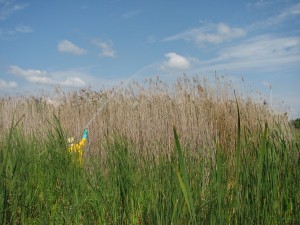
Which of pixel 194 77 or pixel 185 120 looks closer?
pixel 185 120

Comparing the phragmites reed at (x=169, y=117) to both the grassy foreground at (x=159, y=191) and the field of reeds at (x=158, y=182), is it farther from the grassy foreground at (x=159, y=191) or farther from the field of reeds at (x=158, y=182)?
the grassy foreground at (x=159, y=191)

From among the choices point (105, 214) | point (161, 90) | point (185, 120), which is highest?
point (161, 90)

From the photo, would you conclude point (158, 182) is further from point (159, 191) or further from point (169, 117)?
point (169, 117)

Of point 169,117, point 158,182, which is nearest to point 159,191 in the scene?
point 158,182

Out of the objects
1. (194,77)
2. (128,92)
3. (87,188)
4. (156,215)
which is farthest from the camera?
(128,92)

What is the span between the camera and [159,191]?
1428 millimetres

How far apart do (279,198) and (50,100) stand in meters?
8.09

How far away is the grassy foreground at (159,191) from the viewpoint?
54.0 inches

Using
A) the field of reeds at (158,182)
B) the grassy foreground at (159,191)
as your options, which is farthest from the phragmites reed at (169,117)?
the grassy foreground at (159,191)

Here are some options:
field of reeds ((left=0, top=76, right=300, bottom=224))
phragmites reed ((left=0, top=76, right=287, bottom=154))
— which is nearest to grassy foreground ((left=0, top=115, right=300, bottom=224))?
field of reeds ((left=0, top=76, right=300, bottom=224))

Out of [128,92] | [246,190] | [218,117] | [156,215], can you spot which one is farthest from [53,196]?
[128,92]

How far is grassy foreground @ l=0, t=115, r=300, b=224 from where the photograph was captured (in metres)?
1.37

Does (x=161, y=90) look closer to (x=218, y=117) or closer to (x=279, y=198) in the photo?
(x=218, y=117)

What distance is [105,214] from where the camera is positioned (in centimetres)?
198
